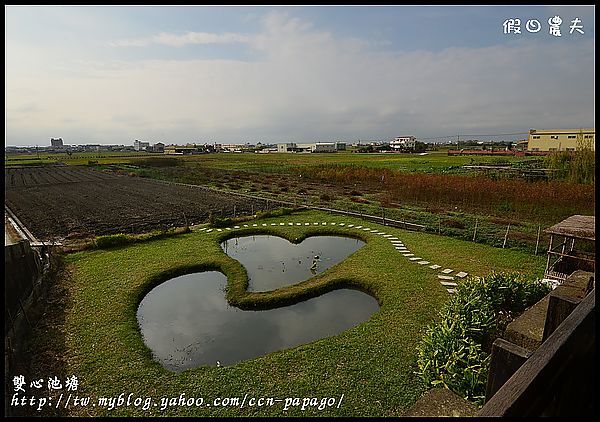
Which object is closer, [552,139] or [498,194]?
[498,194]

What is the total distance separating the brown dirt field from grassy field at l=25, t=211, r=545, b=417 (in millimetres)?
4063

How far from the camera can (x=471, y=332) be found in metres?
4.25

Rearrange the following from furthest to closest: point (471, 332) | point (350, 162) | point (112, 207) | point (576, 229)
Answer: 1. point (350, 162)
2. point (112, 207)
3. point (576, 229)
4. point (471, 332)

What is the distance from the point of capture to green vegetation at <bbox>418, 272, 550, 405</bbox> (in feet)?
11.6

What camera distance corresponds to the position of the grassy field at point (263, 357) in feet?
13.3

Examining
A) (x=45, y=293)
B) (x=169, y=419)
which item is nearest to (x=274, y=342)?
(x=169, y=419)

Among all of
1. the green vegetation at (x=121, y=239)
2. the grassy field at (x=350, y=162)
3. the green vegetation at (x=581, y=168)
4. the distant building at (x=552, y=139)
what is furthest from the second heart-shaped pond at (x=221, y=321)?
the distant building at (x=552, y=139)

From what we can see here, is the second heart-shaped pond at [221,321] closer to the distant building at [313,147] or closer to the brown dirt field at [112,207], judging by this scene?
the brown dirt field at [112,207]

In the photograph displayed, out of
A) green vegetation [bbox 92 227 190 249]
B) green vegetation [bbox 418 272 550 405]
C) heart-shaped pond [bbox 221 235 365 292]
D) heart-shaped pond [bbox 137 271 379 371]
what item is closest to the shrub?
green vegetation [bbox 92 227 190 249]

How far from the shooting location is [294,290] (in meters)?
7.25

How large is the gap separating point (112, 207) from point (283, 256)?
11639 mm

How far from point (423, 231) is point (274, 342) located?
25.4 feet

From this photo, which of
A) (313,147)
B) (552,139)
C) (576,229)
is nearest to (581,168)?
(576,229)

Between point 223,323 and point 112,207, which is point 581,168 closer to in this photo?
point 223,323
